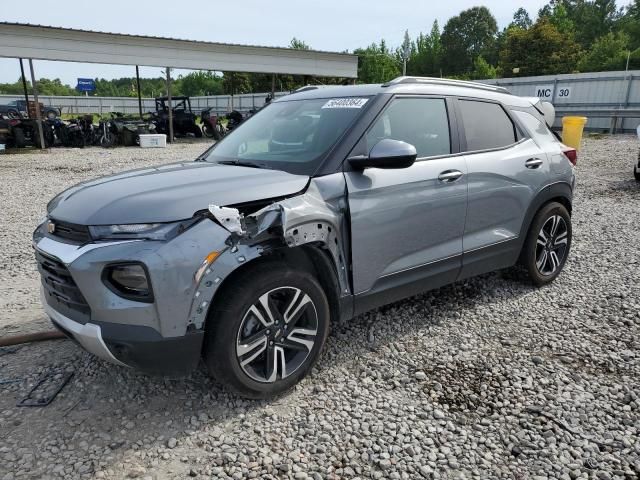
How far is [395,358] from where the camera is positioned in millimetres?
3395

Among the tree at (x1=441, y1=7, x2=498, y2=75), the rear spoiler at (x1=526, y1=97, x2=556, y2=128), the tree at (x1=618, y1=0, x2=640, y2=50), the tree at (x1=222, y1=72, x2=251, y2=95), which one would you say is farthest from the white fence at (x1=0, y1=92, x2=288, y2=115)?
the tree at (x1=618, y1=0, x2=640, y2=50)

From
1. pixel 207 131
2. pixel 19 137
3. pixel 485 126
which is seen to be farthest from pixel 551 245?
pixel 207 131

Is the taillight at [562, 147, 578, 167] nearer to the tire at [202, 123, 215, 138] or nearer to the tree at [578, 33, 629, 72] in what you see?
the tire at [202, 123, 215, 138]

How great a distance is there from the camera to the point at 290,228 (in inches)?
106

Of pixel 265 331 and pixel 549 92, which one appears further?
pixel 549 92

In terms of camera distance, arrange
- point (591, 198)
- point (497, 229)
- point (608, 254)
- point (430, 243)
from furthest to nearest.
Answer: point (591, 198), point (608, 254), point (497, 229), point (430, 243)

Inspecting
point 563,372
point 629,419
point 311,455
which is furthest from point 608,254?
point 311,455

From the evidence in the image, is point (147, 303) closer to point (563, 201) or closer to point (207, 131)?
point (563, 201)

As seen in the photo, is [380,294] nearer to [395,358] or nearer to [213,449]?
[395,358]

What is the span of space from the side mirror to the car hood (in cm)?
40

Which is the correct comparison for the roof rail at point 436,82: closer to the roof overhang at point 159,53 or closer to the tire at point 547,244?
the tire at point 547,244

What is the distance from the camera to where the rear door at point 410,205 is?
10.2ft

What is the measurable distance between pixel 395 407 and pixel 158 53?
21.4m

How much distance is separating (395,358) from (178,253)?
5.70 feet
